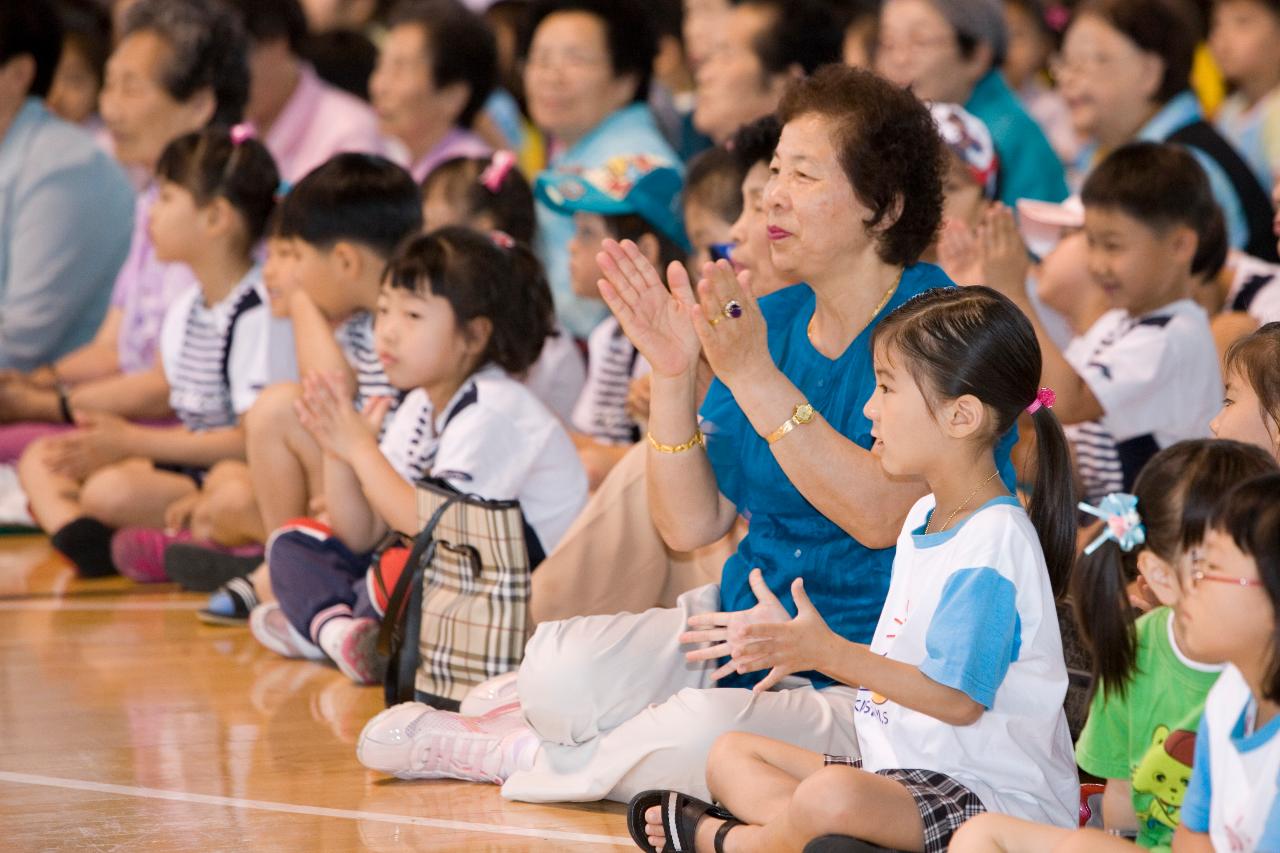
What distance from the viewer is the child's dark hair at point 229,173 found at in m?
3.88

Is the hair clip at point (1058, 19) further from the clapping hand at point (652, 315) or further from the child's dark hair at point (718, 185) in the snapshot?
the clapping hand at point (652, 315)

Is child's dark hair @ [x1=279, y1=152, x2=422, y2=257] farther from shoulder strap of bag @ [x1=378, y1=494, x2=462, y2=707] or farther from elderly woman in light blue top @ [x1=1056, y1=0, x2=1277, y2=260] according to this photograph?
elderly woman in light blue top @ [x1=1056, y1=0, x2=1277, y2=260]

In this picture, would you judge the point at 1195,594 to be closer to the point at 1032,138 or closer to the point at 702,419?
the point at 702,419

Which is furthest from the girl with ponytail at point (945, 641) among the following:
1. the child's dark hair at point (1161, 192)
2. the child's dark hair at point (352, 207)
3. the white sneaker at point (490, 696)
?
the child's dark hair at point (352, 207)

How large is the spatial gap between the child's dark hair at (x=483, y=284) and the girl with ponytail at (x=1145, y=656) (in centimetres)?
129

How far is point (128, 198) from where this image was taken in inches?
190

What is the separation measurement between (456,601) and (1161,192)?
142 cm

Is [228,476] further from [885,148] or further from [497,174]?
[885,148]

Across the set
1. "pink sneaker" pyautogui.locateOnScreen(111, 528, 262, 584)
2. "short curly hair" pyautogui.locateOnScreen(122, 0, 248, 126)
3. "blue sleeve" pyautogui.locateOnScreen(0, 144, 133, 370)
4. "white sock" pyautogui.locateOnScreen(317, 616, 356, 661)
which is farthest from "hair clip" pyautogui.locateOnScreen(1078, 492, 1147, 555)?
"blue sleeve" pyautogui.locateOnScreen(0, 144, 133, 370)

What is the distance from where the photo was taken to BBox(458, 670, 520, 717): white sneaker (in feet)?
8.66

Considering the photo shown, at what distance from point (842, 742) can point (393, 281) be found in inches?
47.7

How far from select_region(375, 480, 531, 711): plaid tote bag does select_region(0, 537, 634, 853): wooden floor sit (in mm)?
138

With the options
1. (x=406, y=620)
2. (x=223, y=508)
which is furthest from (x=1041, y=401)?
(x=223, y=508)

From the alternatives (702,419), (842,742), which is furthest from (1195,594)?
(702,419)
